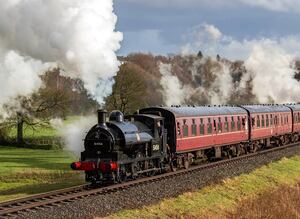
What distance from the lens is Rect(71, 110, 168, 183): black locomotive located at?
20719 mm

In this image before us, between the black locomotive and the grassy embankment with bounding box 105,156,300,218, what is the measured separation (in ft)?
10.3

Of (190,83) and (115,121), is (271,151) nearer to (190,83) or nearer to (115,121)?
(115,121)

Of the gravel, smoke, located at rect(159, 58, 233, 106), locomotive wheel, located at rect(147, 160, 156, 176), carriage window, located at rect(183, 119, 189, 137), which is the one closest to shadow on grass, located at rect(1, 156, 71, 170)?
carriage window, located at rect(183, 119, 189, 137)

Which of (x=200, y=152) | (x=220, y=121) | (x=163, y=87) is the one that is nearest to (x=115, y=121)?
(x=200, y=152)

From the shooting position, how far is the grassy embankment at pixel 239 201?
56.3 ft

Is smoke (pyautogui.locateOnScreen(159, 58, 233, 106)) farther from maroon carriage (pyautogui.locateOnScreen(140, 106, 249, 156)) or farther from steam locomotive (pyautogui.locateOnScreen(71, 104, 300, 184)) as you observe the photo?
maroon carriage (pyautogui.locateOnScreen(140, 106, 249, 156))

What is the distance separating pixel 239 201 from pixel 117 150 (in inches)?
208

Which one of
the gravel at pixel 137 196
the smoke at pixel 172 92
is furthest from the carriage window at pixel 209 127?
the smoke at pixel 172 92

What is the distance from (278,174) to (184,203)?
9.56m

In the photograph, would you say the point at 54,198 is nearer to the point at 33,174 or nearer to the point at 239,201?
the point at 239,201

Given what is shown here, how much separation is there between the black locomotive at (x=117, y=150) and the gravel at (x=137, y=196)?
116cm

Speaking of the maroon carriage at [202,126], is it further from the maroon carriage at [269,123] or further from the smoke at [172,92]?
the smoke at [172,92]

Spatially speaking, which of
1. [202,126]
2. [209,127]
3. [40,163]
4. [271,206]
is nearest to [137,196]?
[271,206]

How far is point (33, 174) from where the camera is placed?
29.7 m
